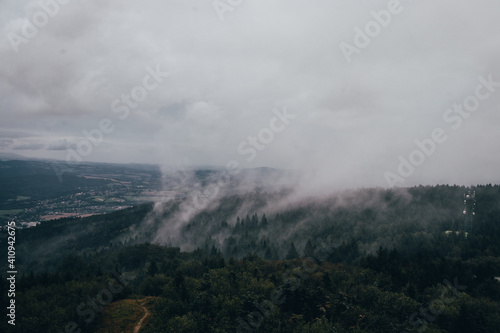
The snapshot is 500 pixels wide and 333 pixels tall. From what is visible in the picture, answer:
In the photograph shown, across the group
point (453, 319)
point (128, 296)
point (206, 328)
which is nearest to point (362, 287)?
point (453, 319)

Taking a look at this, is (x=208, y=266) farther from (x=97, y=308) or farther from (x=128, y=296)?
(x=97, y=308)

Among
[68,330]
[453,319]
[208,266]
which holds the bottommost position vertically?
[208,266]

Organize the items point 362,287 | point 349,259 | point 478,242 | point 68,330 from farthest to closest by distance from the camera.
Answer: point 349,259 → point 478,242 → point 362,287 → point 68,330

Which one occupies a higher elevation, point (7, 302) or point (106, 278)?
point (7, 302)

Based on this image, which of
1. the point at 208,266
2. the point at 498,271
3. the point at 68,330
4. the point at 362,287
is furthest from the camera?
the point at 208,266

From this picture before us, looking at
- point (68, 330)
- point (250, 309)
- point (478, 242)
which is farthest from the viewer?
point (478, 242)

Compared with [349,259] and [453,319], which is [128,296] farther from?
[349,259]

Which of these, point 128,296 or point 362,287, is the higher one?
point 362,287

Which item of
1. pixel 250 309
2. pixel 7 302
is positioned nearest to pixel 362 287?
pixel 250 309

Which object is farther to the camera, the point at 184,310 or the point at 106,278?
the point at 106,278
